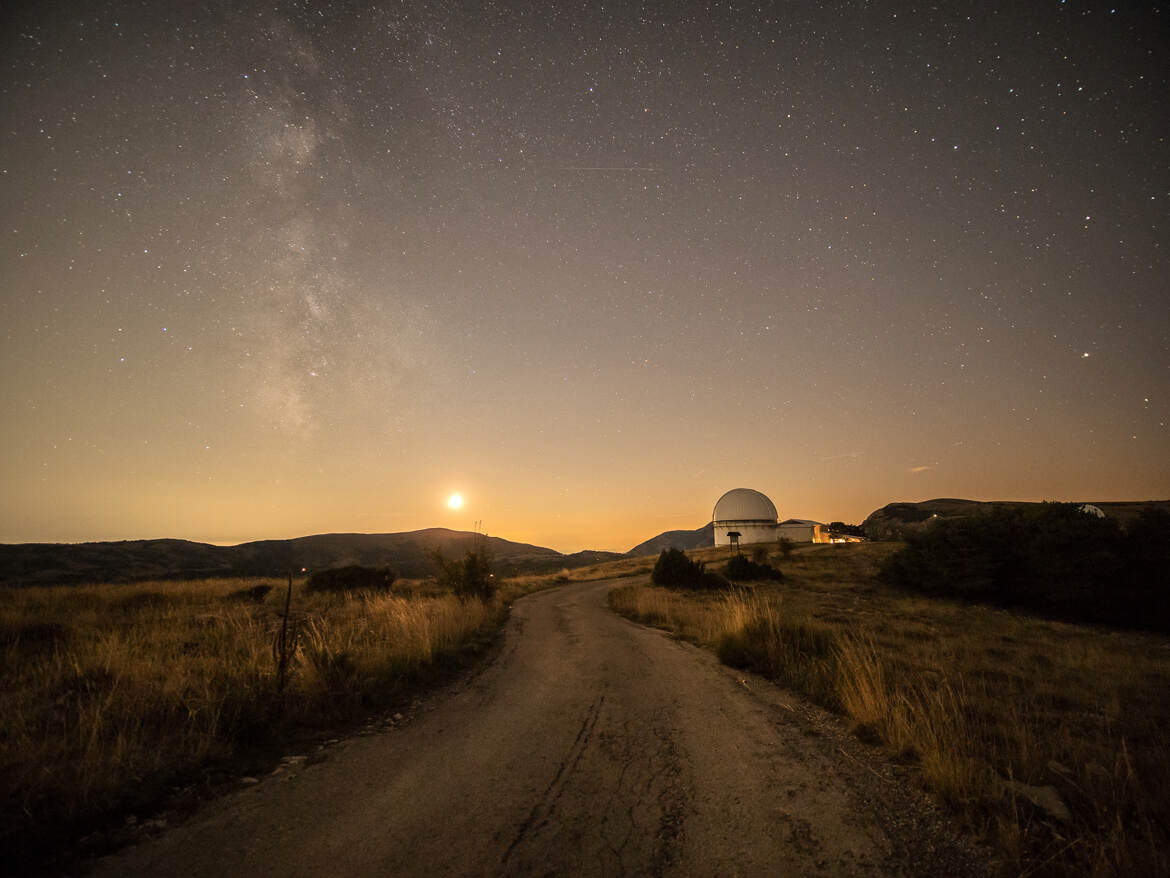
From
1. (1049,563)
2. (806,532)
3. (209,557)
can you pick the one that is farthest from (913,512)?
(209,557)

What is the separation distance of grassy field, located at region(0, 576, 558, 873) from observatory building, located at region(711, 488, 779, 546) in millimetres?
61043

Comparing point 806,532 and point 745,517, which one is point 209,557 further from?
point 806,532

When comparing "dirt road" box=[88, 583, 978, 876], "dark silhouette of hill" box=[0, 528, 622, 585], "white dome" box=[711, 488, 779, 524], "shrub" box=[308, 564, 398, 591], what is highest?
"white dome" box=[711, 488, 779, 524]

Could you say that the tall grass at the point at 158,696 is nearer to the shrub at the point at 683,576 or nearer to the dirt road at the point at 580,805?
the dirt road at the point at 580,805

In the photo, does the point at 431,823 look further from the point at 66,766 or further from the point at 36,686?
the point at 36,686

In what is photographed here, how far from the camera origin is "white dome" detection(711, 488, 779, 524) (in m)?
67.9

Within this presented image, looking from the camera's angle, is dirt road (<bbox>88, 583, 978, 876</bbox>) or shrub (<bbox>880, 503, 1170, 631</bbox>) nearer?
dirt road (<bbox>88, 583, 978, 876</bbox>)

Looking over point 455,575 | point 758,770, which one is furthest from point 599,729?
point 455,575

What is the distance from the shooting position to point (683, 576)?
1154 inches

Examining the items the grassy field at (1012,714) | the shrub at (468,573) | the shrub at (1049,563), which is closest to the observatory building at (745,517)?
the shrub at (1049,563)

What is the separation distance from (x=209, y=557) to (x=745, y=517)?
99759 millimetres

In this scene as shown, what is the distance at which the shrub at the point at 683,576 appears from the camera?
28505 millimetres

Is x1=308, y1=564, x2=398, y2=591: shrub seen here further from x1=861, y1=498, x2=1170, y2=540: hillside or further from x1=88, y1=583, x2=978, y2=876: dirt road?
x1=861, y1=498, x2=1170, y2=540: hillside

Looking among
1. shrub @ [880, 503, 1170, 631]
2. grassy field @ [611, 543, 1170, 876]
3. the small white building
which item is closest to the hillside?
the small white building
